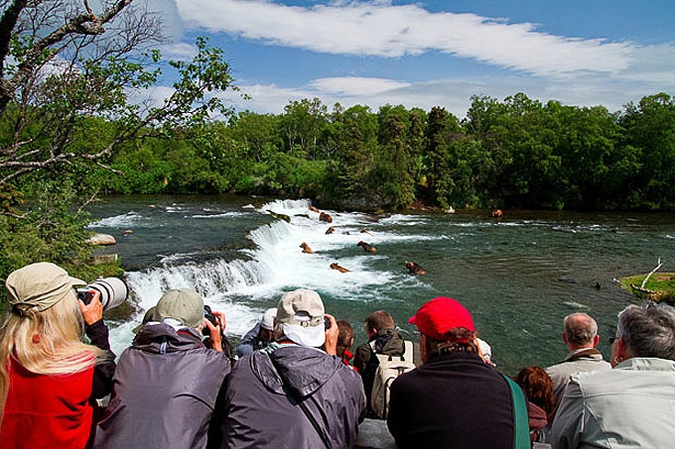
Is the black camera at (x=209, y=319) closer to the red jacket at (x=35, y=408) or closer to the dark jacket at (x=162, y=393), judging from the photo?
the dark jacket at (x=162, y=393)

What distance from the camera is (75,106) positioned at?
5.15 meters

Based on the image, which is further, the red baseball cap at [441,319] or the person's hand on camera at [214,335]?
the person's hand on camera at [214,335]

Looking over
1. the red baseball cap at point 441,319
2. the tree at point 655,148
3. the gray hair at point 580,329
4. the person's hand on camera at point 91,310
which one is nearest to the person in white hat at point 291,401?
the red baseball cap at point 441,319

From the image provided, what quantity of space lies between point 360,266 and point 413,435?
15.3 m

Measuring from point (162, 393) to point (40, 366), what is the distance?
554 mm

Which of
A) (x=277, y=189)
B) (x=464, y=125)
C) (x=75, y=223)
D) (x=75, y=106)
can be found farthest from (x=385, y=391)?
(x=464, y=125)

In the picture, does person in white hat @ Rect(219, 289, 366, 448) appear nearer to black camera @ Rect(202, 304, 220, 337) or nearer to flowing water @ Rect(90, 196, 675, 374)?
black camera @ Rect(202, 304, 220, 337)

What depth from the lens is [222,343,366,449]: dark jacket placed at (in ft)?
7.00

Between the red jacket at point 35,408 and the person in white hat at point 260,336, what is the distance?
1590mm

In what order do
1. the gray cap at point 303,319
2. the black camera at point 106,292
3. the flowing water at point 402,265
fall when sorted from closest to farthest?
1. the gray cap at point 303,319
2. the black camera at point 106,292
3. the flowing water at point 402,265

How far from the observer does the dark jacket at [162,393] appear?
2.13 metres

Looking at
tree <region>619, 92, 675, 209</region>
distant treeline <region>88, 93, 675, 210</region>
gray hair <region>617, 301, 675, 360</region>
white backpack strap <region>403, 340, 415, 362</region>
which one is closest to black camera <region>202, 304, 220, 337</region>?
white backpack strap <region>403, 340, 415, 362</region>

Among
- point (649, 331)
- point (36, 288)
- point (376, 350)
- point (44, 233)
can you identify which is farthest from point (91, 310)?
point (44, 233)

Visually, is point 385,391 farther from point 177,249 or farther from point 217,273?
point 177,249
